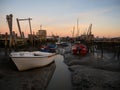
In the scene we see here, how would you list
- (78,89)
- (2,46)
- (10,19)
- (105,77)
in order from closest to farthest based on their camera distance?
(78,89) < (105,77) < (10,19) < (2,46)

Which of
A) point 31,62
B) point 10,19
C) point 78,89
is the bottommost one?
point 78,89

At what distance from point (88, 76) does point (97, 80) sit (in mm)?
1039

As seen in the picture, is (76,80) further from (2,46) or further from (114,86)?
(2,46)

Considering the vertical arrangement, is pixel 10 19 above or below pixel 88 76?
above

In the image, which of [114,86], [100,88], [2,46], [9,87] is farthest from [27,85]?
[2,46]

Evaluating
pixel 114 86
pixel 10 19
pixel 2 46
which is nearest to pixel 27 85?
pixel 114 86

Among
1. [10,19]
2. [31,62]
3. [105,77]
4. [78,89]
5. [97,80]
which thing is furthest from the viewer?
[10,19]

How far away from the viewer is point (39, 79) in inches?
422

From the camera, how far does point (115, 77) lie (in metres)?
11.2

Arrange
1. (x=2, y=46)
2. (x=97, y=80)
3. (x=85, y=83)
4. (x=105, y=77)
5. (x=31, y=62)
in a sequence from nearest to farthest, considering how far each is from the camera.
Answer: (x=85, y=83) < (x=97, y=80) < (x=105, y=77) < (x=31, y=62) < (x=2, y=46)

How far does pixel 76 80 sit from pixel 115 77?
299cm

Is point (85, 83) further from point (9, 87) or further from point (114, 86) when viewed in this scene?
point (9, 87)

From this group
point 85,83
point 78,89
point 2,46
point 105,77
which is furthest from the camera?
point 2,46

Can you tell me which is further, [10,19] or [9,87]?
[10,19]
